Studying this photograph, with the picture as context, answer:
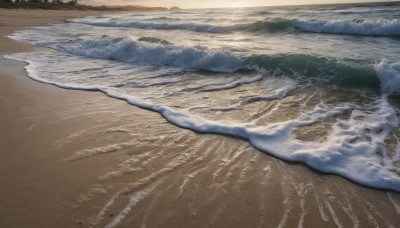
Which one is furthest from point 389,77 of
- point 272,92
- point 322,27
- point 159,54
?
point 322,27

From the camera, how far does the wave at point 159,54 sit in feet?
21.9

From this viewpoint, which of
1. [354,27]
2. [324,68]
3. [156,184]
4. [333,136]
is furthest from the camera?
[354,27]

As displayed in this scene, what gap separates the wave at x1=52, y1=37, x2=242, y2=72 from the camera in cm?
667

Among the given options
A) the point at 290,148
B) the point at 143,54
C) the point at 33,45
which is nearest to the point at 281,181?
the point at 290,148

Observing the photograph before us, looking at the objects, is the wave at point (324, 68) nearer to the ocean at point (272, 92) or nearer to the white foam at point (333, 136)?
the ocean at point (272, 92)

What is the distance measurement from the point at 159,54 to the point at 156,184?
5.96 m

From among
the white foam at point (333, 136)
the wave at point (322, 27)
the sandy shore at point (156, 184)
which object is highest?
the wave at point (322, 27)

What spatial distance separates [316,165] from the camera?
2455mm

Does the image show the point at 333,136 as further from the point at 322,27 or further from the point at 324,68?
the point at 322,27

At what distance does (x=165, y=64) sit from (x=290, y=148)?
5.13 m

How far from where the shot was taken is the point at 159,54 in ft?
24.8

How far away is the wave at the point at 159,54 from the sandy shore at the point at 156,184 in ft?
12.6

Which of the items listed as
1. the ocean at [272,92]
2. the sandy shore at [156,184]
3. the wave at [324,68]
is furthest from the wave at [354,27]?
the sandy shore at [156,184]

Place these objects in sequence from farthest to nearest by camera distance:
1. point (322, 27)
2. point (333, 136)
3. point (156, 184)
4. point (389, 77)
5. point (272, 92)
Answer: point (322, 27) → point (389, 77) → point (272, 92) → point (333, 136) → point (156, 184)
